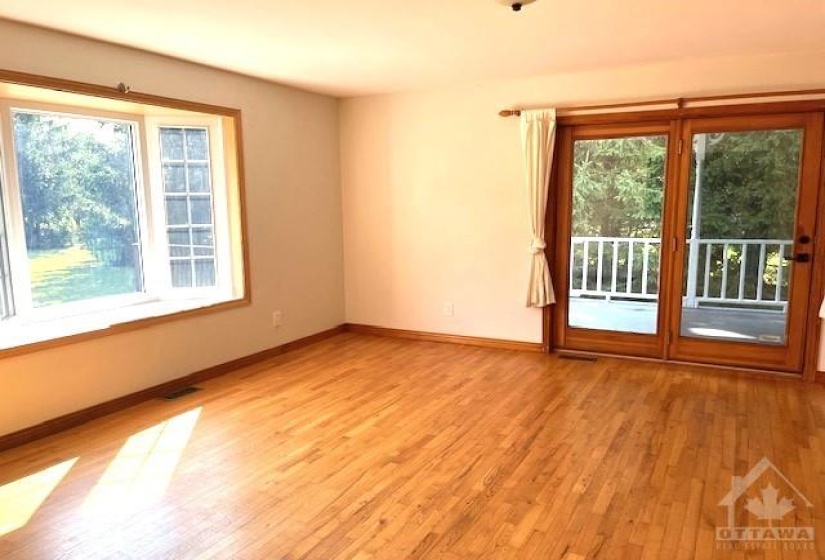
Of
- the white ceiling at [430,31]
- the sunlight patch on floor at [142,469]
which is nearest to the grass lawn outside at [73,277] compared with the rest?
the sunlight patch on floor at [142,469]

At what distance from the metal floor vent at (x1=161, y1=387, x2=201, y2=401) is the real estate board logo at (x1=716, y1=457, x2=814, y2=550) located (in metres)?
3.37

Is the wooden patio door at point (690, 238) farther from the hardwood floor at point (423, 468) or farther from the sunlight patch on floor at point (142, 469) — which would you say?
the sunlight patch on floor at point (142, 469)

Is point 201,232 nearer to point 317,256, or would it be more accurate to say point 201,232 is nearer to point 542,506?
point 317,256

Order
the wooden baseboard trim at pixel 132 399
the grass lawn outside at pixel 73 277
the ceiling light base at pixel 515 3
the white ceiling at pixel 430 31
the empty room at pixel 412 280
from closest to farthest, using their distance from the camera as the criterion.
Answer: the empty room at pixel 412 280
the ceiling light base at pixel 515 3
the white ceiling at pixel 430 31
the wooden baseboard trim at pixel 132 399
the grass lawn outside at pixel 73 277

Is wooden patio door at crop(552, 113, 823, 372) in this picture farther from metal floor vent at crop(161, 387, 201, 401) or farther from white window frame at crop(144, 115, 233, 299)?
metal floor vent at crop(161, 387, 201, 401)

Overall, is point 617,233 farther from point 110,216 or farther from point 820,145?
point 110,216

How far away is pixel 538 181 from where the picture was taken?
15.1 feet

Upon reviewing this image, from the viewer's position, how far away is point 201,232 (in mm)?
4488

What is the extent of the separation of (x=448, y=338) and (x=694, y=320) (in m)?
2.17

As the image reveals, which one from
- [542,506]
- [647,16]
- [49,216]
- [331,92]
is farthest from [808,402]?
[49,216]

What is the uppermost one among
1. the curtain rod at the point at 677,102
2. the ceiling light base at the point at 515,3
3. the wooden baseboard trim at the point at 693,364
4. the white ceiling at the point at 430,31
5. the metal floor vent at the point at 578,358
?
the white ceiling at the point at 430,31

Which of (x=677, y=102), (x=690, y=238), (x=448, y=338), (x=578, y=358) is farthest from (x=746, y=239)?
(x=448, y=338)

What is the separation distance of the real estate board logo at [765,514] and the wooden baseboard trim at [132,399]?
138 inches

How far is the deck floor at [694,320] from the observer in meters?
4.23
